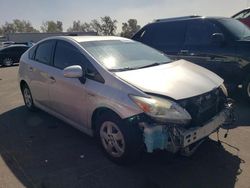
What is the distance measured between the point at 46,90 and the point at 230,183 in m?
3.26

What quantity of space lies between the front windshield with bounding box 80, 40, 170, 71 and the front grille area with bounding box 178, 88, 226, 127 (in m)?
1.00

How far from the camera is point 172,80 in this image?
3.59 meters

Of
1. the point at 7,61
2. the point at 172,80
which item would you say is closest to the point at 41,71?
the point at 172,80

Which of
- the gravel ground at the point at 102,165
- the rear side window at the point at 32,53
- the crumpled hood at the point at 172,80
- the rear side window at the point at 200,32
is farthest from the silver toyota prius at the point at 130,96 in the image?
the rear side window at the point at 200,32

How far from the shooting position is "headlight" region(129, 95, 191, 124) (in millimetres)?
3096

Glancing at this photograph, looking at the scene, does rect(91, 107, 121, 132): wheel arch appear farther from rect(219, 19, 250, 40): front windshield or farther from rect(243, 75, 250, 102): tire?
rect(219, 19, 250, 40): front windshield

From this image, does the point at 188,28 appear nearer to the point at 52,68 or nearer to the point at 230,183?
the point at 52,68

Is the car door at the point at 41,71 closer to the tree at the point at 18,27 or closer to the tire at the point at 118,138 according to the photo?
the tire at the point at 118,138

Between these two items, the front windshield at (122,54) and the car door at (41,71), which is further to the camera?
the car door at (41,71)

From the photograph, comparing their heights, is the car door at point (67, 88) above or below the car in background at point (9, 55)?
above

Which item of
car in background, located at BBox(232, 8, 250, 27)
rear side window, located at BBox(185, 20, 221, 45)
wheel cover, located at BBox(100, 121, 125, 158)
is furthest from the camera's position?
car in background, located at BBox(232, 8, 250, 27)

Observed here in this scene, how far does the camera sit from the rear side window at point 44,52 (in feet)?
16.6

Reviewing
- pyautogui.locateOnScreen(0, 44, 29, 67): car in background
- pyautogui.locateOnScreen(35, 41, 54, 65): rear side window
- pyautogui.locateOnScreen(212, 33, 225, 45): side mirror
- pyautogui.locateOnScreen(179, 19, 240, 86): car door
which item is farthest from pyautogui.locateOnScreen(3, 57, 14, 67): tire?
pyautogui.locateOnScreen(212, 33, 225, 45): side mirror

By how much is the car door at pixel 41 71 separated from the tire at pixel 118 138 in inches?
62.0
